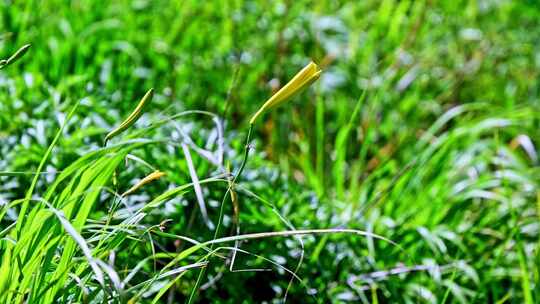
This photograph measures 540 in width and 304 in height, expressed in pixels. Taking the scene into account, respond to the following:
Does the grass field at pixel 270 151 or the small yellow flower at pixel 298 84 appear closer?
the small yellow flower at pixel 298 84

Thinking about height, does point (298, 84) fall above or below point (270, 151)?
above

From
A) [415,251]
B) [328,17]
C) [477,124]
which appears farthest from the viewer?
[328,17]

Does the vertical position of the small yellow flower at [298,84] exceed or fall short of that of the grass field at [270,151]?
it exceeds it

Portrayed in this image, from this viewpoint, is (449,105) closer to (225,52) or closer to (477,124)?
(477,124)

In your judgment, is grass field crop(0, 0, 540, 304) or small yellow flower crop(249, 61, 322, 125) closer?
small yellow flower crop(249, 61, 322, 125)

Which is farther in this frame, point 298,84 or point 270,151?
point 270,151

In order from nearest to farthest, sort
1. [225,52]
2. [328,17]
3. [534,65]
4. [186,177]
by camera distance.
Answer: [186,177] → [225,52] → [328,17] → [534,65]

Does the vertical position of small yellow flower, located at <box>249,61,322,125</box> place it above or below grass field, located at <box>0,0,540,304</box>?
above

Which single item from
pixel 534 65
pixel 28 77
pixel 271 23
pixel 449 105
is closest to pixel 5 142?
pixel 28 77
